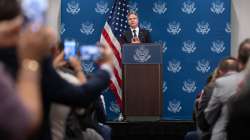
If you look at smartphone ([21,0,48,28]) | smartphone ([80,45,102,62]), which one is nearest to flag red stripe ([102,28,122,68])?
smartphone ([80,45,102,62])

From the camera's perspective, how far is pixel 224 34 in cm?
934

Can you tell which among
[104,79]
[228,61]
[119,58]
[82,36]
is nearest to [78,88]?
[104,79]

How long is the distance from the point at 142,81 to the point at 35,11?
18.7 feet

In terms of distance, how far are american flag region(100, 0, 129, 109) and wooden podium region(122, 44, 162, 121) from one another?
0.96 m

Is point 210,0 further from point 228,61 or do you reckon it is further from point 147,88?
point 228,61

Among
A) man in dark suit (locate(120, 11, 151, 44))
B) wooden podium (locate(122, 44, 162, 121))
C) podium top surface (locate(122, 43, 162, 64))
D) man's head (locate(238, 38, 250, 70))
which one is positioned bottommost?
wooden podium (locate(122, 44, 162, 121))

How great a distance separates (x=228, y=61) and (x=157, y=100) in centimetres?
304

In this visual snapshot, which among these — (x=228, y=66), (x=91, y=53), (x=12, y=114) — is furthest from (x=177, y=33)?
(x=12, y=114)

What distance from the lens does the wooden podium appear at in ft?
24.7

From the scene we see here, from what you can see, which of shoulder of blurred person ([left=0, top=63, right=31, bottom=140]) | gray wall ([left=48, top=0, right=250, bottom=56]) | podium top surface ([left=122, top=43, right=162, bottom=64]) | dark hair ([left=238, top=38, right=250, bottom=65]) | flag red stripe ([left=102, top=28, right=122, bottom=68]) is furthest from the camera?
gray wall ([left=48, top=0, right=250, bottom=56])

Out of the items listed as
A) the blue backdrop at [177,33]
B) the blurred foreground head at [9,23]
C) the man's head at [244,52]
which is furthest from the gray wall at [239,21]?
the blurred foreground head at [9,23]

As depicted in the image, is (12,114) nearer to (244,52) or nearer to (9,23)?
(9,23)

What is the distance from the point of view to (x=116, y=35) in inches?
344

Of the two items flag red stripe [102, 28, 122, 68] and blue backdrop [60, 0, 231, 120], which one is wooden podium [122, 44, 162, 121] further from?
blue backdrop [60, 0, 231, 120]
